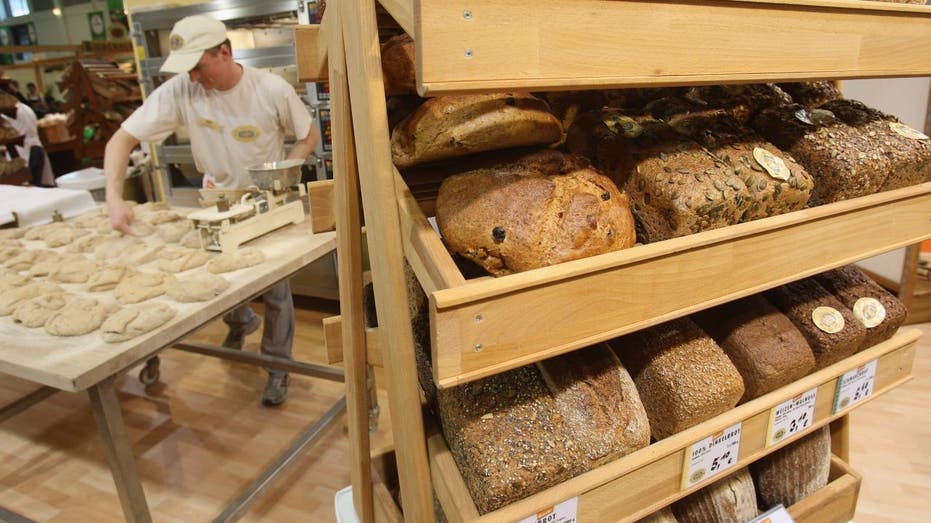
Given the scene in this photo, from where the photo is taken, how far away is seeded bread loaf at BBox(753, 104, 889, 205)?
3.64 ft

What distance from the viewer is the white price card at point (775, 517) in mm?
1275

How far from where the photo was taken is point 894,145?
1168 millimetres

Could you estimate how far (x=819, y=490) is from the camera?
1.43 m

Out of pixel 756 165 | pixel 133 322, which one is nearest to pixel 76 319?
pixel 133 322

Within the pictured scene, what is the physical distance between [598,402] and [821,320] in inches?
24.8

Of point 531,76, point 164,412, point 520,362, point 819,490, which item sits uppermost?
A: point 531,76

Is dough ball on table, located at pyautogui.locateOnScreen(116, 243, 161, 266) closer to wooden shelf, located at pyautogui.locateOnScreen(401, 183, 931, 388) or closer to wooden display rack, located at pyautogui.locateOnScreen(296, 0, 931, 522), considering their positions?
wooden display rack, located at pyautogui.locateOnScreen(296, 0, 931, 522)

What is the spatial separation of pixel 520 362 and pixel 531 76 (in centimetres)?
37

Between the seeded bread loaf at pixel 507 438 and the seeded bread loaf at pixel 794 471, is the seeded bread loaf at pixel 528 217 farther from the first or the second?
the seeded bread loaf at pixel 794 471

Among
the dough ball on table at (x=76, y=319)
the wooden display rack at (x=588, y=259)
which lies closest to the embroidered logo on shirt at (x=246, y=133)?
the dough ball on table at (x=76, y=319)

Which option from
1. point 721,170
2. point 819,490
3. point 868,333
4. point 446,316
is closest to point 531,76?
point 446,316

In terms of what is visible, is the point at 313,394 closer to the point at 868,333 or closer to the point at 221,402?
the point at 221,402

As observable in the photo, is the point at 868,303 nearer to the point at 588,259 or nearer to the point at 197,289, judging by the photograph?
the point at 588,259

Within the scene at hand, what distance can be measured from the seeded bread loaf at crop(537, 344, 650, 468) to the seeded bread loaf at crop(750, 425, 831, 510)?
25.8 inches
